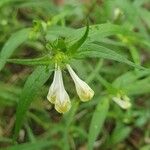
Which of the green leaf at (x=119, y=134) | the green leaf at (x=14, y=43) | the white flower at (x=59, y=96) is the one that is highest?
the white flower at (x=59, y=96)

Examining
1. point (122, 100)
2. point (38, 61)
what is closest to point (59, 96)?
point (38, 61)

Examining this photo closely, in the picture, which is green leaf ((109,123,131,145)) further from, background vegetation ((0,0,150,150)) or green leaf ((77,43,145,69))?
green leaf ((77,43,145,69))

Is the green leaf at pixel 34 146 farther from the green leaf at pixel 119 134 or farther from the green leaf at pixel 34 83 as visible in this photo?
the green leaf at pixel 34 83

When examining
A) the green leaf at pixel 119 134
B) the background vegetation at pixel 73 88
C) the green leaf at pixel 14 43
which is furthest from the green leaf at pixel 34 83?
the green leaf at pixel 119 134

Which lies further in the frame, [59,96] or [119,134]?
[119,134]

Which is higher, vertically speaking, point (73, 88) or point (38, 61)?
point (38, 61)

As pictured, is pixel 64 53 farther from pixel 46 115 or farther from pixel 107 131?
pixel 107 131

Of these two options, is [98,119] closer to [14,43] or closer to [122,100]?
[122,100]
